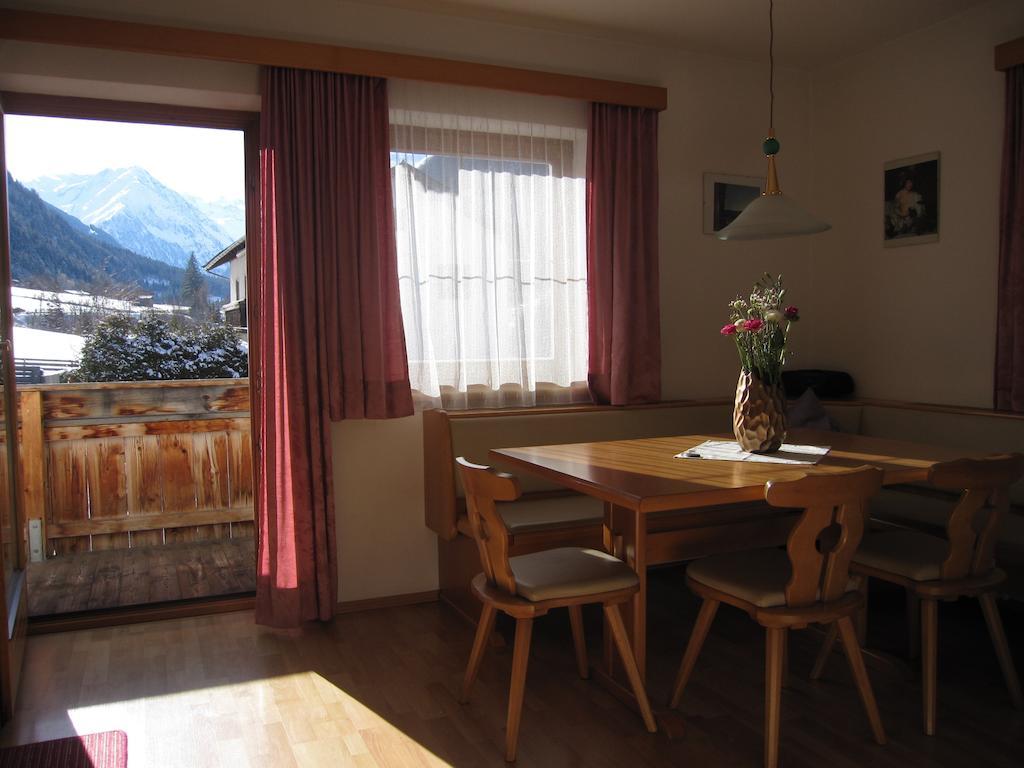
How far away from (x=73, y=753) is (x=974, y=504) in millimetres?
2843

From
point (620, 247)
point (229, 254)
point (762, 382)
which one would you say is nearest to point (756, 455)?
point (762, 382)

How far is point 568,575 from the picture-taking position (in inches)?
99.3

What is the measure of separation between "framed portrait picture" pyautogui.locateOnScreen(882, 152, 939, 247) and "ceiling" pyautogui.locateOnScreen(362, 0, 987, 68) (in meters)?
0.68

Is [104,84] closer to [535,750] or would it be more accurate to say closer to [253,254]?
[253,254]

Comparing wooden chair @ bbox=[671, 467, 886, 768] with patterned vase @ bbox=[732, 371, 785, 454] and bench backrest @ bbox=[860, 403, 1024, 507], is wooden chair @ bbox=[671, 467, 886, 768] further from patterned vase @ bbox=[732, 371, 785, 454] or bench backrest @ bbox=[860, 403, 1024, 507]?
bench backrest @ bbox=[860, 403, 1024, 507]

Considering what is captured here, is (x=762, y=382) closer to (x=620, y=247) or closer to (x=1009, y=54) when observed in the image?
(x=620, y=247)

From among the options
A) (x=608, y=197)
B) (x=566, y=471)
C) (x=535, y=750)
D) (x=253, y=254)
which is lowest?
(x=535, y=750)

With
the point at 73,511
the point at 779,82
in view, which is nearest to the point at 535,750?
the point at 73,511

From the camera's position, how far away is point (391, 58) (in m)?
3.66

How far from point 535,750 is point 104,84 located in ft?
9.98

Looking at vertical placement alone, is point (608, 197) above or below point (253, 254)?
above

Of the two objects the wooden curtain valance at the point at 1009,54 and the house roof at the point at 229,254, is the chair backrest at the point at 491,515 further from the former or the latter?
the wooden curtain valance at the point at 1009,54

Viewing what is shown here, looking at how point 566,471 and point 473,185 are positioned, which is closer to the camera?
point 566,471

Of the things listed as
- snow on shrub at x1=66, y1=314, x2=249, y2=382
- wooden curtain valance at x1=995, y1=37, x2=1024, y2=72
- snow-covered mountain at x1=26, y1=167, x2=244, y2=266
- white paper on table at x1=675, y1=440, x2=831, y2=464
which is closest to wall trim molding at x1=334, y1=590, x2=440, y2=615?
snow on shrub at x1=66, y1=314, x2=249, y2=382
